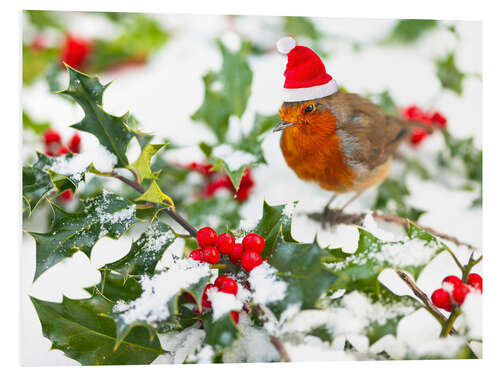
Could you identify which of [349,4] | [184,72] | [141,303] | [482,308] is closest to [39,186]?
[141,303]

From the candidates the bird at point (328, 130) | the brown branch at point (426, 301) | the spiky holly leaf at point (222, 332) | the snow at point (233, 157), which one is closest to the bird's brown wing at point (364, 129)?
the bird at point (328, 130)

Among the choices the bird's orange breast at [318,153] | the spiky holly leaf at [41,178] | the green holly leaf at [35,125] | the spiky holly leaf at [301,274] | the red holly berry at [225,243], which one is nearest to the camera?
the spiky holly leaf at [301,274]

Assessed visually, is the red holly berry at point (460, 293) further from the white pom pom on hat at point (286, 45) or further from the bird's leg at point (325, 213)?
the white pom pom on hat at point (286, 45)

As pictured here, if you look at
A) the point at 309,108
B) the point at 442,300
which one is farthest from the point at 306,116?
the point at 442,300

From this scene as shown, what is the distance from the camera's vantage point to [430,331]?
1.03 meters

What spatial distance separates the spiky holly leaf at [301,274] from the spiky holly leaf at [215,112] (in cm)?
51

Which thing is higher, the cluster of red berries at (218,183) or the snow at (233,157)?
the snow at (233,157)

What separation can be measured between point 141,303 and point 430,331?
65cm

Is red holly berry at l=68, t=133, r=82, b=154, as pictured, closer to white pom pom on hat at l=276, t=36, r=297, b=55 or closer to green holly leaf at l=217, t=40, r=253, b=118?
green holly leaf at l=217, t=40, r=253, b=118

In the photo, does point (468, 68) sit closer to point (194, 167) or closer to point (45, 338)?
point (194, 167)

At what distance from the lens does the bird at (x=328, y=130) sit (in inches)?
41.3

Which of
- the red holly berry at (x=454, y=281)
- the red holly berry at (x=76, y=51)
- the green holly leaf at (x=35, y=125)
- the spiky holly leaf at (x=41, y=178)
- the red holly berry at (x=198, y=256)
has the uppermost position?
the red holly berry at (x=76, y=51)

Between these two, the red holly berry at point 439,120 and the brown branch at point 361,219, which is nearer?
the brown branch at point 361,219

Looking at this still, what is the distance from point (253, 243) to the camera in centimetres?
87
